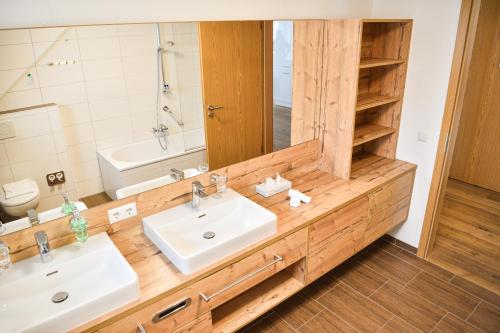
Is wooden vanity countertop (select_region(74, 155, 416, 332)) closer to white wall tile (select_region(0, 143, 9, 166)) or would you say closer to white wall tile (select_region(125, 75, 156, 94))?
white wall tile (select_region(0, 143, 9, 166))

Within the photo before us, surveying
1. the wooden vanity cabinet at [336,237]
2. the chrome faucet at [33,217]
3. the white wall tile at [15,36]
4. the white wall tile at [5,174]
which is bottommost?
the wooden vanity cabinet at [336,237]

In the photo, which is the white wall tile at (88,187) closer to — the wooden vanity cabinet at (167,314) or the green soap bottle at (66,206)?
the green soap bottle at (66,206)

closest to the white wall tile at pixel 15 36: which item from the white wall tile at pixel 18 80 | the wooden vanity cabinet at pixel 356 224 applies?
the white wall tile at pixel 18 80

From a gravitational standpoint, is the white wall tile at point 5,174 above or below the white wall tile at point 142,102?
below

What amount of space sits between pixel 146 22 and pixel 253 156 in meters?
1.07

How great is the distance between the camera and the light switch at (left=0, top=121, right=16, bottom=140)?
1646 millimetres

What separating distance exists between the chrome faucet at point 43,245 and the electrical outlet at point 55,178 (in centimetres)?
24

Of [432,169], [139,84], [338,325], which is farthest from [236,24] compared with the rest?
[338,325]

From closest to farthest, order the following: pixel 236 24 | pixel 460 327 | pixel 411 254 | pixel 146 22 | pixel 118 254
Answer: pixel 118 254 → pixel 146 22 → pixel 236 24 → pixel 460 327 → pixel 411 254

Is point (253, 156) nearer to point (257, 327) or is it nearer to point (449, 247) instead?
point (257, 327)

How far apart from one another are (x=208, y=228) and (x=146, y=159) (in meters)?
0.52

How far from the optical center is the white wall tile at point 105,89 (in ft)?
6.04

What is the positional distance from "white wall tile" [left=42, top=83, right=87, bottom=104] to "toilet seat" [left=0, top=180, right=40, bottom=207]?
403mm

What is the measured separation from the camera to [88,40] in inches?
70.3
